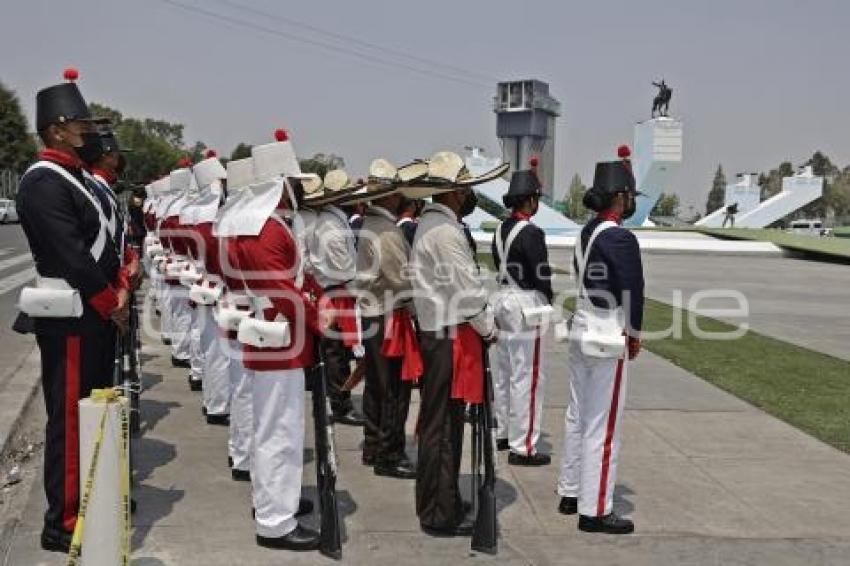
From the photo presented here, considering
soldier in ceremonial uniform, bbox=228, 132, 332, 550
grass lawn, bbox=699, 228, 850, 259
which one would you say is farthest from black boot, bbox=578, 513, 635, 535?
grass lawn, bbox=699, 228, 850, 259

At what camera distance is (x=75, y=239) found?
425 centimetres

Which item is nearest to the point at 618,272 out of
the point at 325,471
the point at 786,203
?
the point at 325,471

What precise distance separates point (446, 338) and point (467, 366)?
0.20 metres

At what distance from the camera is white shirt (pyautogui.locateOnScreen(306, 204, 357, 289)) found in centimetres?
722

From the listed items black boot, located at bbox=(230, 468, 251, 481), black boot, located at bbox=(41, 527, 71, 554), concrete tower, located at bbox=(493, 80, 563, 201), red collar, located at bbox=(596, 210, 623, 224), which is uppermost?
concrete tower, located at bbox=(493, 80, 563, 201)

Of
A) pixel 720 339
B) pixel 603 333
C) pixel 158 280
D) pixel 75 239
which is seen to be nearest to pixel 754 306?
pixel 720 339

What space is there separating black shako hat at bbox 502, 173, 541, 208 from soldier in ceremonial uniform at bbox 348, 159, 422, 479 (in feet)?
2.79

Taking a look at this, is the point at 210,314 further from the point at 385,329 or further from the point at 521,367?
the point at 521,367

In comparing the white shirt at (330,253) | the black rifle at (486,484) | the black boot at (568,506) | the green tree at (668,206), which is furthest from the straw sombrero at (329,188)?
the green tree at (668,206)

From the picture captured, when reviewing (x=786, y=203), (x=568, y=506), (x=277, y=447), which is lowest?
(x=568, y=506)

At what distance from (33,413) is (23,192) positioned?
3.78 m

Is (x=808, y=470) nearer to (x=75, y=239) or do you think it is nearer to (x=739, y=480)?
(x=739, y=480)

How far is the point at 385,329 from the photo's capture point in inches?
247

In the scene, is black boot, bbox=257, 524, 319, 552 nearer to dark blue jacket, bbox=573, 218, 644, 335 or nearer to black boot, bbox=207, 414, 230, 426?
dark blue jacket, bbox=573, 218, 644, 335
